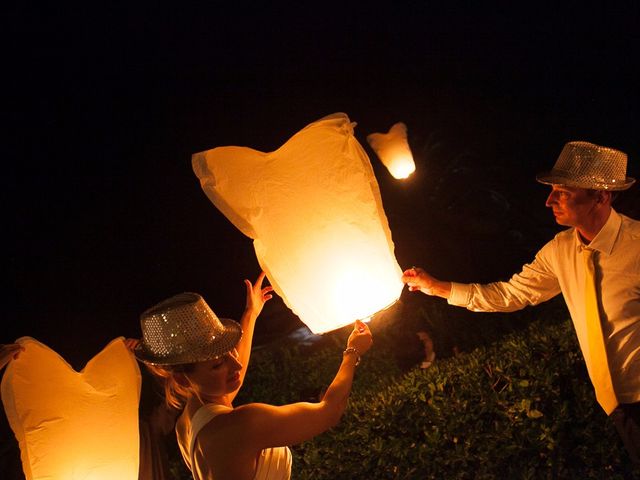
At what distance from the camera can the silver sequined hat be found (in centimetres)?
291

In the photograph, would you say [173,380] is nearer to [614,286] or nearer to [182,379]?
[182,379]

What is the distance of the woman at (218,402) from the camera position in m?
2.13

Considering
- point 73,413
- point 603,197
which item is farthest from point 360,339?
point 73,413

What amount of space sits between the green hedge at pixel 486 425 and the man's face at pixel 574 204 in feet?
4.10

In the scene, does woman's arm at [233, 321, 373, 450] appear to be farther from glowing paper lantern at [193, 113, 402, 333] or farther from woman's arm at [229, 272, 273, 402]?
woman's arm at [229, 272, 273, 402]

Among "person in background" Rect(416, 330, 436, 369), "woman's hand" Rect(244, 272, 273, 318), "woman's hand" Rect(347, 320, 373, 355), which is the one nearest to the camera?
"woman's hand" Rect(347, 320, 373, 355)

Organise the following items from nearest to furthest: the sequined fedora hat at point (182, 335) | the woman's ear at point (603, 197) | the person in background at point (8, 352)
→ the sequined fedora hat at point (182, 335) < the woman's ear at point (603, 197) < the person in background at point (8, 352)

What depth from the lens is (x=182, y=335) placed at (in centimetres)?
238

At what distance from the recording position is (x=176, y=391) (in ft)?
8.29

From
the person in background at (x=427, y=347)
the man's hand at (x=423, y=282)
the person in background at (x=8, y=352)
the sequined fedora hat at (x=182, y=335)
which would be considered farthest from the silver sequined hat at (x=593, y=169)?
the person in background at (x=427, y=347)

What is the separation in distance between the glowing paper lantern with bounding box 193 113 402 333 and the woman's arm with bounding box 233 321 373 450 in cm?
37

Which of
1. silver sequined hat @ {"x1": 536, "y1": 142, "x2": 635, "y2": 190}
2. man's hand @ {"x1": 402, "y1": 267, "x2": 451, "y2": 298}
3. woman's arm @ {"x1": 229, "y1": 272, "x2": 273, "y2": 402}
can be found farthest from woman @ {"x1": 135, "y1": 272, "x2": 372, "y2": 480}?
silver sequined hat @ {"x1": 536, "y1": 142, "x2": 635, "y2": 190}

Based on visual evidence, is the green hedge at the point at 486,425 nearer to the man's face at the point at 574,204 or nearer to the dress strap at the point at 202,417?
the man's face at the point at 574,204

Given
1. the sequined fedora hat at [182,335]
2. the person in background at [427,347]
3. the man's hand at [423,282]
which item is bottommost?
the person in background at [427,347]
